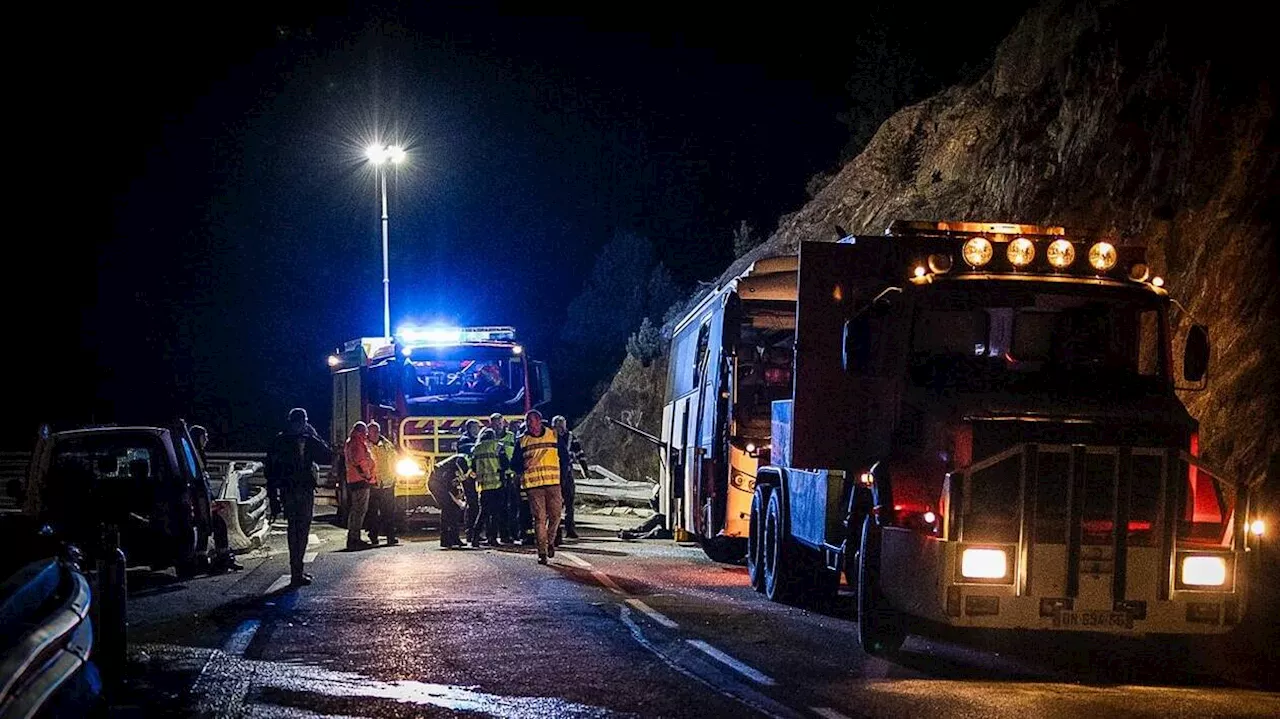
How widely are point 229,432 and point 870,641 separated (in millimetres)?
56513

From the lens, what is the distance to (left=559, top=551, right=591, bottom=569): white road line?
17.0 m

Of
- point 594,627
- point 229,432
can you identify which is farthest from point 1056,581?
point 229,432

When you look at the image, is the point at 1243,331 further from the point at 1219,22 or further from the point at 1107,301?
the point at 1107,301

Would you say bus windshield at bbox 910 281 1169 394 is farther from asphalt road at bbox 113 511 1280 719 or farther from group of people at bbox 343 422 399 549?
group of people at bbox 343 422 399 549

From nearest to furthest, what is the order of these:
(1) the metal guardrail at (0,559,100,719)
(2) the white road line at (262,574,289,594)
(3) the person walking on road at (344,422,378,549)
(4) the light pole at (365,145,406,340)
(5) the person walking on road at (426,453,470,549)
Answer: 1. (1) the metal guardrail at (0,559,100,719)
2. (2) the white road line at (262,574,289,594)
3. (3) the person walking on road at (344,422,378,549)
4. (5) the person walking on road at (426,453,470,549)
5. (4) the light pole at (365,145,406,340)

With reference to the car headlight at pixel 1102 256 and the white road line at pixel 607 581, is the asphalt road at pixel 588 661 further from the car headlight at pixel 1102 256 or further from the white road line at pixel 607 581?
the car headlight at pixel 1102 256

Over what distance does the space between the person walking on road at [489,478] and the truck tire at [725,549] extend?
10.5 ft

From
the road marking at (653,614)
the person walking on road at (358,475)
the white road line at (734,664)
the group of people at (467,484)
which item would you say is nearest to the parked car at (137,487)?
the person walking on road at (358,475)

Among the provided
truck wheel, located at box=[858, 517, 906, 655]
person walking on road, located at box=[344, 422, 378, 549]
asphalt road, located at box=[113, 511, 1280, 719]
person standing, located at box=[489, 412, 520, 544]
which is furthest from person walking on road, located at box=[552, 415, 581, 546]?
truck wheel, located at box=[858, 517, 906, 655]

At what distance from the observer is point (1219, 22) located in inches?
808

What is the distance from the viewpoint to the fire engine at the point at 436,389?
23609 mm

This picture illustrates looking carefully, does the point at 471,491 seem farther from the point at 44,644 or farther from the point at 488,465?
the point at 44,644

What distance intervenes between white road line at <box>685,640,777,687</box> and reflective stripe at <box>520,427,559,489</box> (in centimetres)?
741

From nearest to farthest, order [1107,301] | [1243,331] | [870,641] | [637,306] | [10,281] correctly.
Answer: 1. [870,641]
2. [1107,301]
3. [1243,331]
4. [637,306]
5. [10,281]
